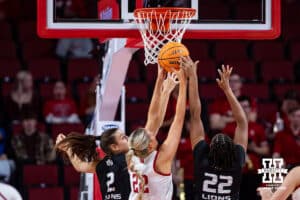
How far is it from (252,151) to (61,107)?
2.37 metres

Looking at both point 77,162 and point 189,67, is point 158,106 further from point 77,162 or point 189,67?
point 77,162

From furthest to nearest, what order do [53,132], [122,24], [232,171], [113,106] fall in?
[53,132], [113,106], [122,24], [232,171]

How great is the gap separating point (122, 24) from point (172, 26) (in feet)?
1.31

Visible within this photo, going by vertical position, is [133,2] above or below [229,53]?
above

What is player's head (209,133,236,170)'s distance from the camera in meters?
6.59

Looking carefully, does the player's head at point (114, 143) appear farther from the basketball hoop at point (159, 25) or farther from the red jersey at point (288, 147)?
the red jersey at point (288, 147)

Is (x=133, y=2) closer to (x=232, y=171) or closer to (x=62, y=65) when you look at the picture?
(x=232, y=171)

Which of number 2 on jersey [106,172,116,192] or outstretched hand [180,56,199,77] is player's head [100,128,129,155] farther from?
outstretched hand [180,56,199,77]

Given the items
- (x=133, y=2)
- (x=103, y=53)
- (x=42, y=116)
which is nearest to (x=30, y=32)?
(x=42, y=116)

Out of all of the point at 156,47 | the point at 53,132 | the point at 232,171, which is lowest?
the point at 53,132

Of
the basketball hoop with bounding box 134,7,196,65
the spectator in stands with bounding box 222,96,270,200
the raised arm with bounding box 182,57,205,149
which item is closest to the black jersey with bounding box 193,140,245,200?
the raised arm with bounding box 182,57,205,149

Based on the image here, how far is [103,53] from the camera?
8984 mm

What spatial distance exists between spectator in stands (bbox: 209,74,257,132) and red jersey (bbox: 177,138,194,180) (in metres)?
0.39

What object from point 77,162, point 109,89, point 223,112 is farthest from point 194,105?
point 223,112
